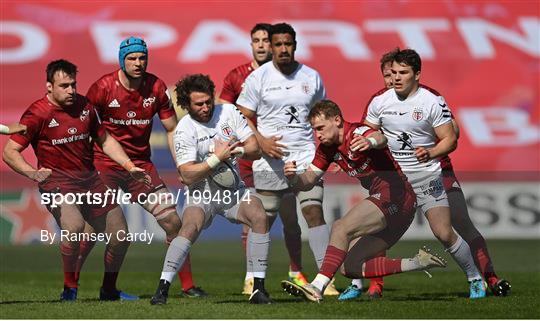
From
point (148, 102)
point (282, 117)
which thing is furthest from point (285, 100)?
point (148, 102)

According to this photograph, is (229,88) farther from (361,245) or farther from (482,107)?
(482,107)

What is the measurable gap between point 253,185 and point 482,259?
8.52 ft

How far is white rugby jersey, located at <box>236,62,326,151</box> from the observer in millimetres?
13156

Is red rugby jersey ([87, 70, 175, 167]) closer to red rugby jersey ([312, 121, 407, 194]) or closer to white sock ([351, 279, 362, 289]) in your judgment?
red rugby jersey ([312, 121, 407, 194])

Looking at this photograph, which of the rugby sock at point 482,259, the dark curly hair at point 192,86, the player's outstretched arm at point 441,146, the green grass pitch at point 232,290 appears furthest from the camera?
the rugby sock at point 482,259

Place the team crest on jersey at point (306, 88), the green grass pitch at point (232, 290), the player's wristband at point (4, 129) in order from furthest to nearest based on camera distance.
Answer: the team crest on jersey at point (306, 88) → the player's wristband at point (4, 129) → the green grass pitch at point (232, 290)

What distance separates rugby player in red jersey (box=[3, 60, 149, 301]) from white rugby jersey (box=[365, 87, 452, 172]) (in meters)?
Answer: 2.40

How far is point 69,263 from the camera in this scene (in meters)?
12.1

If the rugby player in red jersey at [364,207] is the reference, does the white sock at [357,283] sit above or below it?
below

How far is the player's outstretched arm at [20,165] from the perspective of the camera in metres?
11.6

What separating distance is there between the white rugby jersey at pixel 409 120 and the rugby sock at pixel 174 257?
7.56 feet

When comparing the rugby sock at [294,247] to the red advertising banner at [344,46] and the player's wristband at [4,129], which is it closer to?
the player's wristband at [4,129]

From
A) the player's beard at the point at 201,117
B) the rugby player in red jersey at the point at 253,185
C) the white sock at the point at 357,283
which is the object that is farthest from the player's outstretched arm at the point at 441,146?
the rugby player in red jersey at the point at 253,185

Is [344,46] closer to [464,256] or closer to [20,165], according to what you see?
[464,256]
